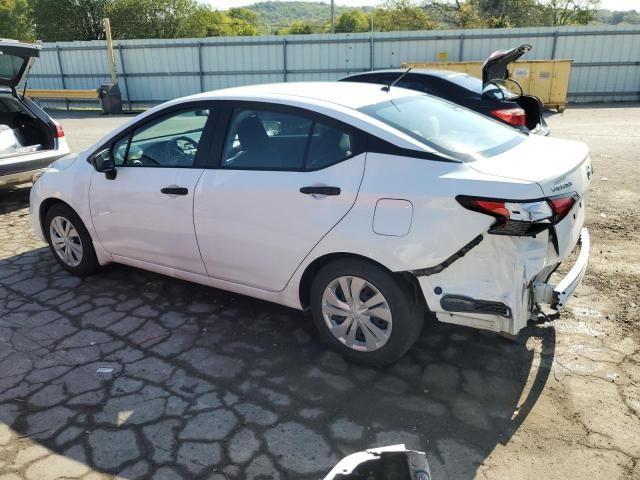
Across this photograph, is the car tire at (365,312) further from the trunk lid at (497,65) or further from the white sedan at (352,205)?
the trunk lid at (497,65)

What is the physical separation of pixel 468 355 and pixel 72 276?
→ 3.47 metres

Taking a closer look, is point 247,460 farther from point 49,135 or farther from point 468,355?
point 49,135

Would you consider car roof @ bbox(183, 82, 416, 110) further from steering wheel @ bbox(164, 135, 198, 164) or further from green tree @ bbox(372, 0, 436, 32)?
green tree @ bbox(372, 0, 436, 32)

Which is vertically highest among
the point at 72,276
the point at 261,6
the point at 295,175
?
the point at 261,6

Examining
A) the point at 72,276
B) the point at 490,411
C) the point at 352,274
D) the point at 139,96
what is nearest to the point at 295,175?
the point at 352,274

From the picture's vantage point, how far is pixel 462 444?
2600mm

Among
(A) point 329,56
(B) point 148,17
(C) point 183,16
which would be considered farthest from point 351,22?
(A) point 329,56

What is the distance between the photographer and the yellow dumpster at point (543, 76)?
16.1 metres

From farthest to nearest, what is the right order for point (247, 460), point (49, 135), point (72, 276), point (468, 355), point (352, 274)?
point (49, 135)
point (72, 276)
point (468, 355)
point (352, 274)
point (247, 460)

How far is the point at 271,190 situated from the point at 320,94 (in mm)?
733

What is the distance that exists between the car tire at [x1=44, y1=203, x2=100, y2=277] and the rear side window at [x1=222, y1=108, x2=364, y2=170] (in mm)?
1750

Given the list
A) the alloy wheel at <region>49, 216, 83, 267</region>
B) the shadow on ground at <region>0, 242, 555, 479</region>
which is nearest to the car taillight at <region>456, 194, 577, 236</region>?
the shadow on ground at <region>0, 242, 555, 479</region>

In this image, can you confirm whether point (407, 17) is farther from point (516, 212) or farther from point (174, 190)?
point (516, 212)

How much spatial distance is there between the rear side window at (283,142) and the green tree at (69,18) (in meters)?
44.7
